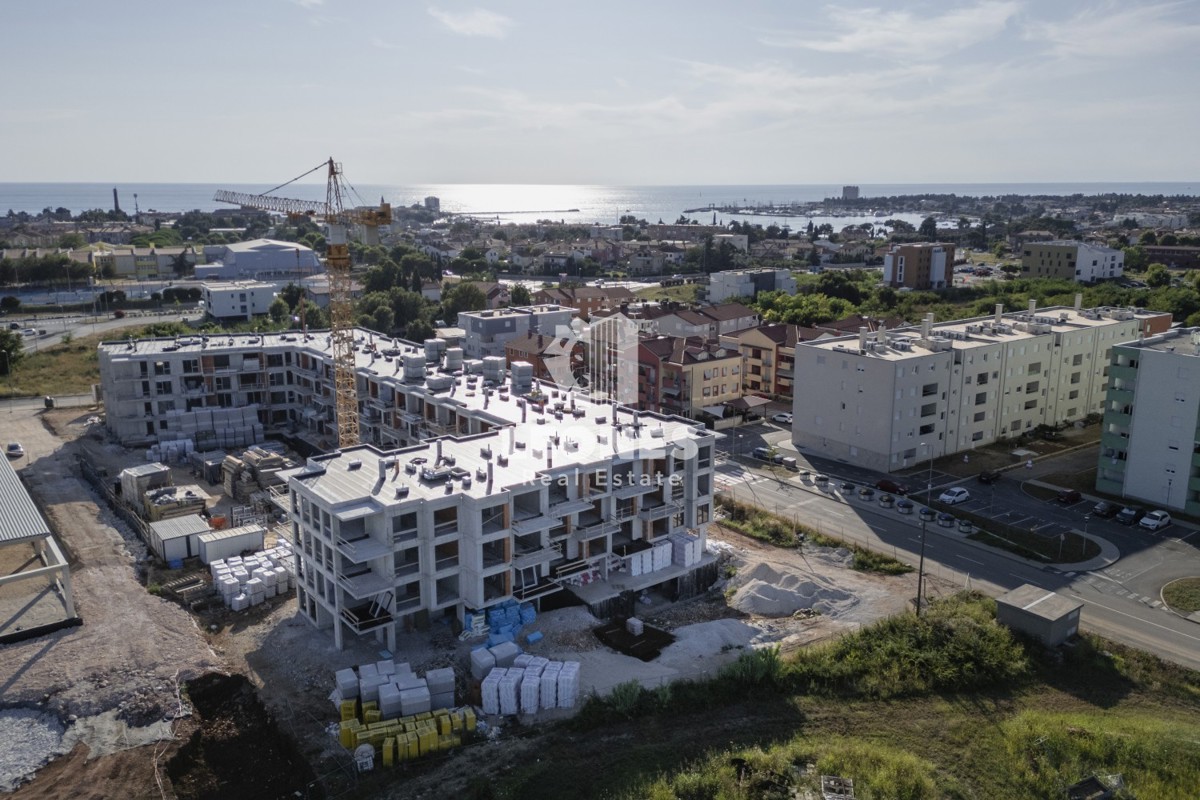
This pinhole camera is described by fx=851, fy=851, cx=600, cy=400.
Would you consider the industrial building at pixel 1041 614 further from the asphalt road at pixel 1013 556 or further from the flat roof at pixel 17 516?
the flat roof at pixel 17 516

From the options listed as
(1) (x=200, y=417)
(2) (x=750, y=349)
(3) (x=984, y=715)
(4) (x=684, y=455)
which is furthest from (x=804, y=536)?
(1) (x=200, y=417)

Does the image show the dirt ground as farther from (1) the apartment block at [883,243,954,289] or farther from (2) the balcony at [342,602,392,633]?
(1) the apartment block at [883,243,954,289]

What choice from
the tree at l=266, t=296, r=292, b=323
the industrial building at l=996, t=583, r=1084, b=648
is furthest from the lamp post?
the tree at l=266, t=296, r=292, b=323

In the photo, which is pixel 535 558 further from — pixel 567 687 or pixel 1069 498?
pixel 1069 498

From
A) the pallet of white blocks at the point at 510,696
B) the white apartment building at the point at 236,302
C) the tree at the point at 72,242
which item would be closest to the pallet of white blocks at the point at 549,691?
the pallet of white blocks at the point at 510,696

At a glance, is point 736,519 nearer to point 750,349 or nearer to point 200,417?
point 750,349

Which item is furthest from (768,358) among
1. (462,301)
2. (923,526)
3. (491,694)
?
(491,694)
